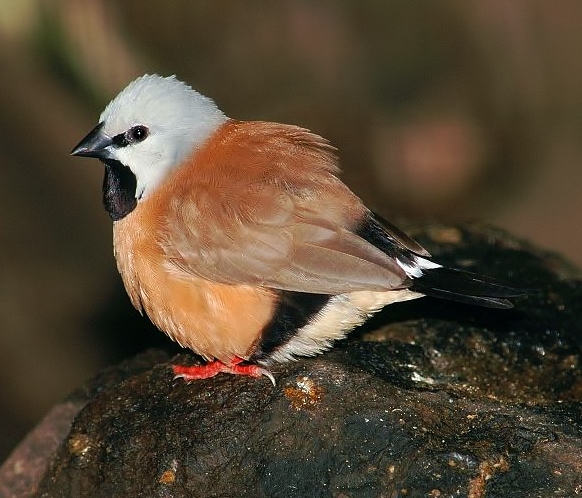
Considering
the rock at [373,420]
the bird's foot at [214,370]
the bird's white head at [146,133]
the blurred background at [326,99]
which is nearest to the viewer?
the rock at [373,420]

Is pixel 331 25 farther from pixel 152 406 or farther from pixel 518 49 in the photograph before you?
pixel 152 406

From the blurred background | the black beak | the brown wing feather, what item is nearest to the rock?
the brown wing feather

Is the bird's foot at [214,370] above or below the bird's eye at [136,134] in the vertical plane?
below

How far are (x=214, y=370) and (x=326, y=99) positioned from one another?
19.8ft

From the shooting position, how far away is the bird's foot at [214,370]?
5.17 metres

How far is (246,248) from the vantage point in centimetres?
507

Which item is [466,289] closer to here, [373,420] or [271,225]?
[373,420]

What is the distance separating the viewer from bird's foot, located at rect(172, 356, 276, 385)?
5.17m

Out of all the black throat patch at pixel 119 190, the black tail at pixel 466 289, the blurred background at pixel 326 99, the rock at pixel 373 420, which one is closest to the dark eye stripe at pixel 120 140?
the black throat patch at pixel 119 190

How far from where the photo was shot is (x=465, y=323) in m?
5.59

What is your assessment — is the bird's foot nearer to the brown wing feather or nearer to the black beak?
the brown wing feather

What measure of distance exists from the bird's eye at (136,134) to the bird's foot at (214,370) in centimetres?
124

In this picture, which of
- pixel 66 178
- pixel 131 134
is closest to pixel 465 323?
pixel 131 134

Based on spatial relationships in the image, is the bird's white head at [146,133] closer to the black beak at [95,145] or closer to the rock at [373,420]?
the black beak at [95,145]
